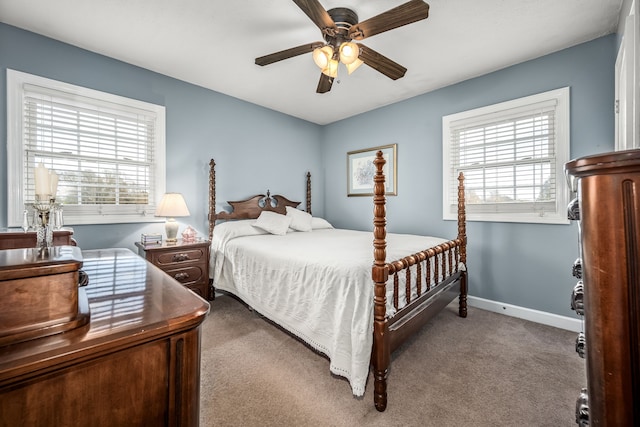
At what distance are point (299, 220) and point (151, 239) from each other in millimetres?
1801

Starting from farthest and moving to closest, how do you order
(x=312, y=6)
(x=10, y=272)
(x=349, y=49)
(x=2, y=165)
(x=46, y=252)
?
(x=2, y=165), (x=349, y=49), (x=312, y=6), (x=46, y=252), (x=10, y=272)

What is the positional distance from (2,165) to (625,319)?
3.81 meters

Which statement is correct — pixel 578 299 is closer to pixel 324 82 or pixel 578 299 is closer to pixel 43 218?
pixel 43 218

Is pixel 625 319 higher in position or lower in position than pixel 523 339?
higher

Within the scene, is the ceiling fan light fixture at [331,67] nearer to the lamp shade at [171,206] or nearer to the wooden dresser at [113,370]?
the wooden dresser at [113,370]

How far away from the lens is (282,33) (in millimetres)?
2336

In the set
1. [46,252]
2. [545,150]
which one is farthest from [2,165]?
[545,150]

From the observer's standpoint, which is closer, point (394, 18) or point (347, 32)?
point (394, 18)

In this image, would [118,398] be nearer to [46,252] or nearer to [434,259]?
[46,252]

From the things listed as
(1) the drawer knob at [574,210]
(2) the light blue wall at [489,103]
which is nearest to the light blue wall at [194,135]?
(2) the light blue wall at [489,103]

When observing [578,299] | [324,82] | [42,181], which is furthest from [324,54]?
[578,299]

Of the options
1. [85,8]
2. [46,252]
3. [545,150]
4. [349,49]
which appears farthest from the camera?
[545,150]

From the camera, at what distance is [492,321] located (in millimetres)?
2762

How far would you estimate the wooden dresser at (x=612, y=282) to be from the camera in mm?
656
